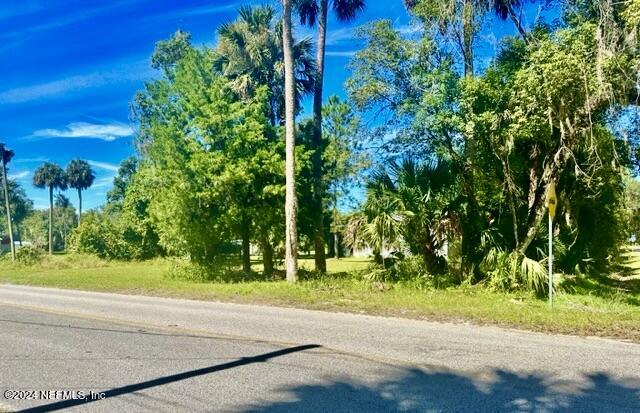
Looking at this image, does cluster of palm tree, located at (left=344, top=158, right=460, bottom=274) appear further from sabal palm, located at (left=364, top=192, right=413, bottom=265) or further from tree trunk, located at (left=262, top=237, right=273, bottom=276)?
tree trunk, located at (left=262, top=237, right=273, bottom=276)

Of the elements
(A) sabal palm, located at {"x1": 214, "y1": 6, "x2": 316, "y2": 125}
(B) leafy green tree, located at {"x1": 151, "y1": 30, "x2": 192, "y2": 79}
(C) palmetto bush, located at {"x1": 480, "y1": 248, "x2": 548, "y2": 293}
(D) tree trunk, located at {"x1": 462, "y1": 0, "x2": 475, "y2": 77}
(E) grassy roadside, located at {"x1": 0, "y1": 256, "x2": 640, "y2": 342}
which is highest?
(B) leafy green tree, located at {"x1": 151, "y1": 30, "x2": 192, "y2": 79}

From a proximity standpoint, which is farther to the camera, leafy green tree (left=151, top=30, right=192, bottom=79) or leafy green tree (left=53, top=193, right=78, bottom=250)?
leafy green tree (left=53, top=193, right=78, bottom=250)

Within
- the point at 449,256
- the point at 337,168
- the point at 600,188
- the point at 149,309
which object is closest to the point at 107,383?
the point at 149,309

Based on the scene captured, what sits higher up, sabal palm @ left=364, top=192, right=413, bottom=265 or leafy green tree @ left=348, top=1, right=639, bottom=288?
leafy green tree @ left=348, top=1, right=639, bottom=288

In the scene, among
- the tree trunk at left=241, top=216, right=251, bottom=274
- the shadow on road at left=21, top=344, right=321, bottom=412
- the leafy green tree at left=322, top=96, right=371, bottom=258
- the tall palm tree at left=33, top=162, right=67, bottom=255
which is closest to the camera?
the shadow on road at left=21, top=344, right=321, bottom=412

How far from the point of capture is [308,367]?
5785mm

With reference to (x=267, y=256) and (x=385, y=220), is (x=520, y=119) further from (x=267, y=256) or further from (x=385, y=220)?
(x=267, y=256)

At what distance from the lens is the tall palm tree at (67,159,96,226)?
83688mm

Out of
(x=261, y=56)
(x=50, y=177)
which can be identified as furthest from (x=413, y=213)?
(x=50, y=177)

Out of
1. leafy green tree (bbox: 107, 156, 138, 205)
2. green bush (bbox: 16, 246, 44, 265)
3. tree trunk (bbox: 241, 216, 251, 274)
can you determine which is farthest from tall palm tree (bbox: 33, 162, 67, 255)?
tree trunk (bbox: 241, 216, 251, 274)

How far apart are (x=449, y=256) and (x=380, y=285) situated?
212 cm

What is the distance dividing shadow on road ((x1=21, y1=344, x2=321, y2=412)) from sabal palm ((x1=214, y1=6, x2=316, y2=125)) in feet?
55.9

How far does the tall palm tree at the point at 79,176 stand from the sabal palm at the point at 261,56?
2746 inches

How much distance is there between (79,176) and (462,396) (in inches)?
3513
